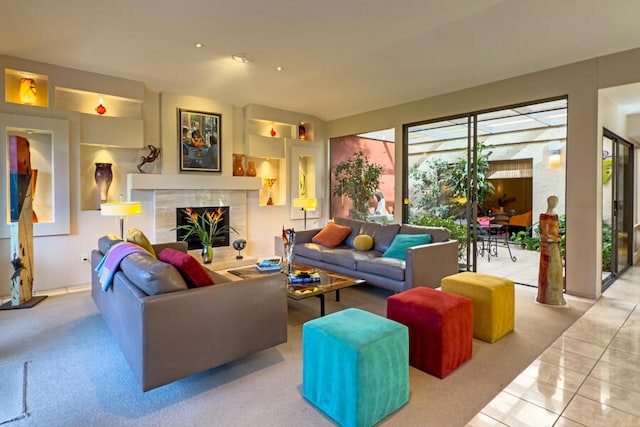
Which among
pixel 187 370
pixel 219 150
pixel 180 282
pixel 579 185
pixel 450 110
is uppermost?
pixel 450 110

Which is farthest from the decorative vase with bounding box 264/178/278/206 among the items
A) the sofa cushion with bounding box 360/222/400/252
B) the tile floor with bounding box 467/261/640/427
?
the tile floor with bounding box 467/261/640/427

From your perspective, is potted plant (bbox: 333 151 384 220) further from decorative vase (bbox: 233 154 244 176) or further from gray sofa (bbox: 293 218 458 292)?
decorative vase (bbox: 233 154 244 176)

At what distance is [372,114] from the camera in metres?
6.52

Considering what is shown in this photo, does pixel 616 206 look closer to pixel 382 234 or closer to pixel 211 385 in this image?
pixel 382 234

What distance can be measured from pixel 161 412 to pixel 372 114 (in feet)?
18.9

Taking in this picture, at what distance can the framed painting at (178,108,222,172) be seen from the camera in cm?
560

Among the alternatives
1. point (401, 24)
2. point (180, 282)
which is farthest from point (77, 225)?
point (401, 24)

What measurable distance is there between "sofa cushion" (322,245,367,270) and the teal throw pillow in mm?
356

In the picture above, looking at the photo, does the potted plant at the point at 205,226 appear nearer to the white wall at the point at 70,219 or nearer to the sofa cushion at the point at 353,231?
the white wall at the point at 70,219

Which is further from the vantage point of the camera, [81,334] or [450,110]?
[450,110]

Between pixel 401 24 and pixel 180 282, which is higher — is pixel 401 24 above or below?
above

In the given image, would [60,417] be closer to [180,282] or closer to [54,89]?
[180,282]

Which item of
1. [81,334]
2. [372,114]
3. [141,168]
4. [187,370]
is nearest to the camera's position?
[187,370]

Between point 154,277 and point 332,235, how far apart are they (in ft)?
11.6
